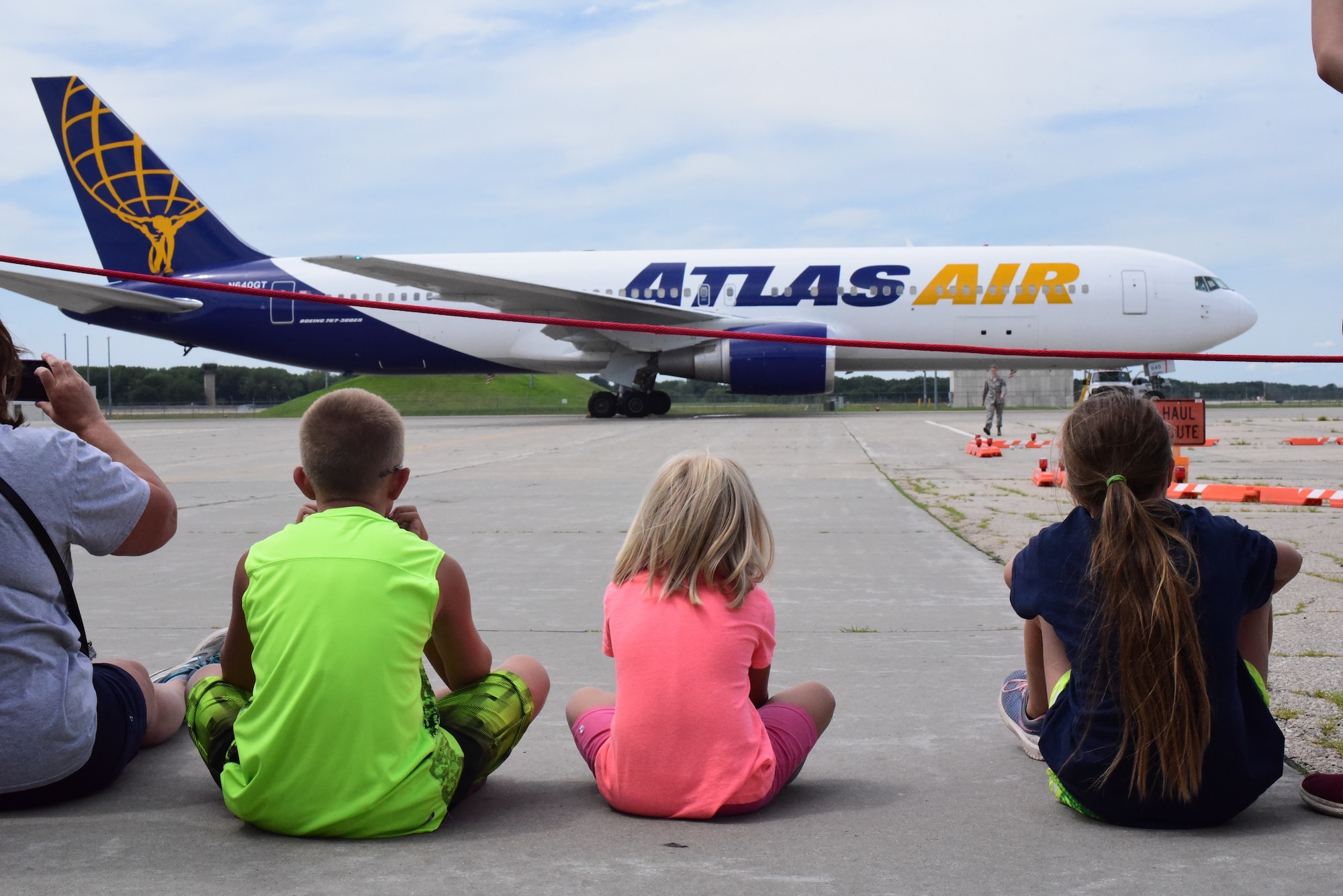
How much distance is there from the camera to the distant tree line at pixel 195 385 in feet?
151

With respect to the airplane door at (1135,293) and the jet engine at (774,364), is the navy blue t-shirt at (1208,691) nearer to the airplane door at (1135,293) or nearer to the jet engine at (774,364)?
the jet engine at (774,364)

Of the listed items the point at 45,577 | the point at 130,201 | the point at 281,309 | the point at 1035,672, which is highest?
the point at 130,201

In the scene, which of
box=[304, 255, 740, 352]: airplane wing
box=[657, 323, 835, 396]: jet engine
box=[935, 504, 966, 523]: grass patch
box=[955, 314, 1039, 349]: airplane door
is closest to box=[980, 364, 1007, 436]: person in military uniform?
box=[955, 314, 1039, 349]: airplane door

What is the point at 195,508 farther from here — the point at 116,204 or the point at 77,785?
the point at 116,204

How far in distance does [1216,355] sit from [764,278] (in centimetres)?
1598

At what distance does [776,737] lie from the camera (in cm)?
204

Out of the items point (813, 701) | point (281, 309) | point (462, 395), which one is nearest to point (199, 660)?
point (813, 701)

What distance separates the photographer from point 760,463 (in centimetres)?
1013

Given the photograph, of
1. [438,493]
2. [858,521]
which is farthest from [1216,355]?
[438,493]

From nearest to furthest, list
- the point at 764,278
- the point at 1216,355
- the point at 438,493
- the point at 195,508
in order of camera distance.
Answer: the point at 1216,355
the point at 195,508
the point at 438,493
the point at 764,278

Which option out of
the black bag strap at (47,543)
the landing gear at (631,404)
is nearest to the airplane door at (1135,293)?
the landing gear at (631,404)

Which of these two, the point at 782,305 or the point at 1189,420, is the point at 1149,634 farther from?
the point at 782,305

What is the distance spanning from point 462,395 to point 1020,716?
3943 cm

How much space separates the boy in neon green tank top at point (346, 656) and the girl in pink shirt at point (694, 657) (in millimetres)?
283
